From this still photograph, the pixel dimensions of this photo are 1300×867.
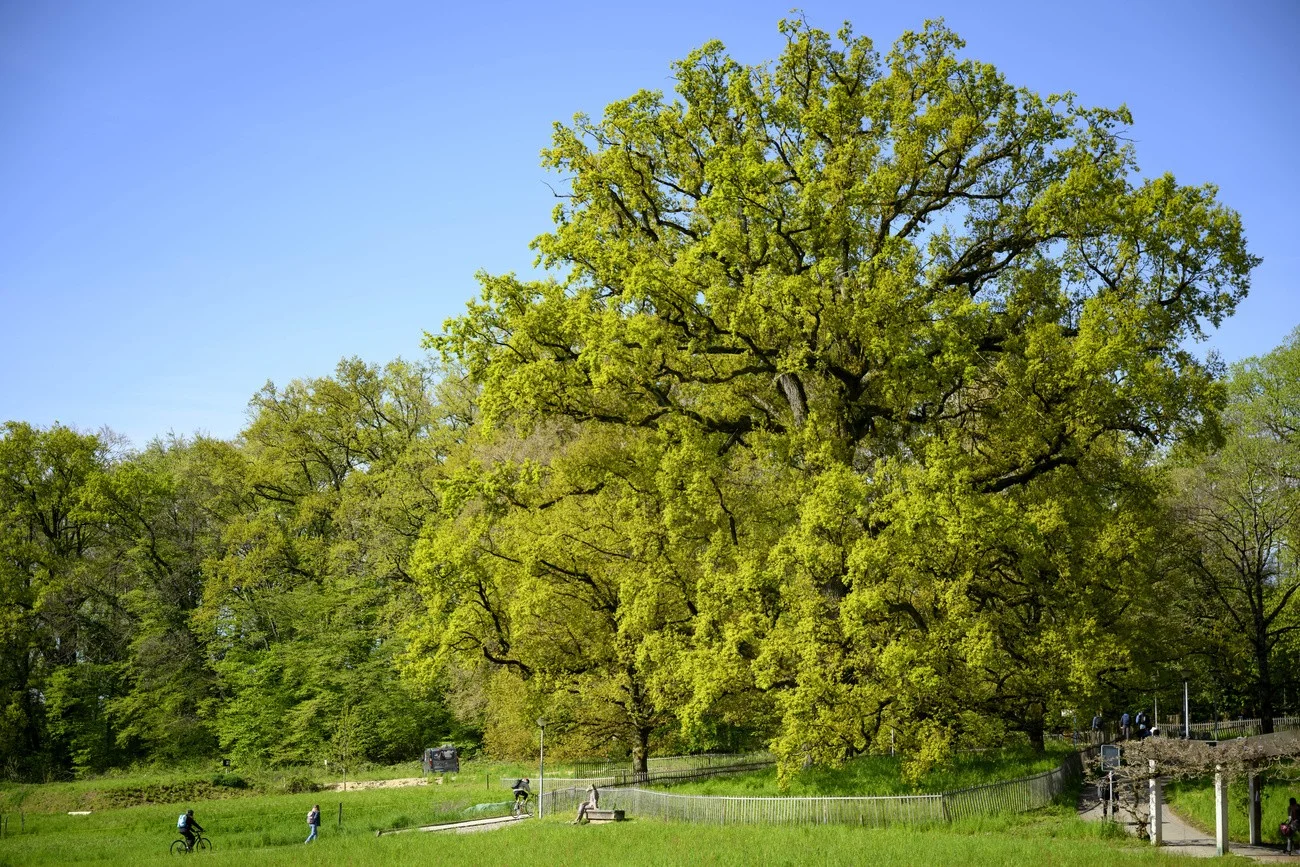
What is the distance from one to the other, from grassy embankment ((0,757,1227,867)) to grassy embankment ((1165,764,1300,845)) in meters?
2.76

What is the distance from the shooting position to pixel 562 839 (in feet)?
75.8

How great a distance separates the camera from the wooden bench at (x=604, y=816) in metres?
27.5

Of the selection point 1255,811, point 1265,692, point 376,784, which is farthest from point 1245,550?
point 376,784

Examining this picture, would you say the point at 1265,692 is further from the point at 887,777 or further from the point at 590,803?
the point at 590,803

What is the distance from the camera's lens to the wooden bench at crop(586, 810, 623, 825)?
90.1 ft

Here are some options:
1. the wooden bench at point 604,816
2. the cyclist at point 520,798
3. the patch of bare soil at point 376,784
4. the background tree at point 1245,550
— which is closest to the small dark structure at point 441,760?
the patch of bare soil at point 376,784

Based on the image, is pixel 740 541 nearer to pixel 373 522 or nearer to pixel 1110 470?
pixel 1110 470

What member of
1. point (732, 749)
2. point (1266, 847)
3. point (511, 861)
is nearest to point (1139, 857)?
point (1266, 847)

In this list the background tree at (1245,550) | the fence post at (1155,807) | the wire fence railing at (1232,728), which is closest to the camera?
the fence post at (1155,807)

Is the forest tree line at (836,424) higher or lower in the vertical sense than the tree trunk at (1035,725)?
higher

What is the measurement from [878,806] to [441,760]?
30812 millimetres

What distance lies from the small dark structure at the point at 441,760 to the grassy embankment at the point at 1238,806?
3203 cm

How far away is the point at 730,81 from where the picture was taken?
27.2m

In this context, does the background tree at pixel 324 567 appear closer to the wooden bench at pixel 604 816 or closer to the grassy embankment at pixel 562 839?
the grassy embankment at pixel 562 839
